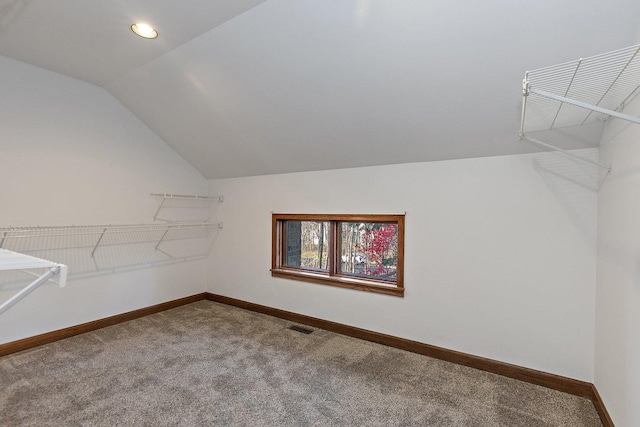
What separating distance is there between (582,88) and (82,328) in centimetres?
413

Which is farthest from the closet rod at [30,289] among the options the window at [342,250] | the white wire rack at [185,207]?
the white wire rack at [185,207]

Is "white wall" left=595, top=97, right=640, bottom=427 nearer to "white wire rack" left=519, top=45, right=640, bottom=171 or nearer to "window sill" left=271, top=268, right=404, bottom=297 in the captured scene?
"white wire rack" left=519, top=45, right=640, bottom=171

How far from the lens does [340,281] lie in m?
3.05

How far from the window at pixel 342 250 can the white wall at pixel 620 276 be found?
1.31 metres

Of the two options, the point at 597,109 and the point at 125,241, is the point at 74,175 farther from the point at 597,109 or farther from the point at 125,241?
the point at 597,109

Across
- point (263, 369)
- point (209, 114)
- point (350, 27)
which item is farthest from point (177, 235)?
point (350, 27)

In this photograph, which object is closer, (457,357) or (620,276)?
(620,276)

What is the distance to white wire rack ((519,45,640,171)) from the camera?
1.07 meters

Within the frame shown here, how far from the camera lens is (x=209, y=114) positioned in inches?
114

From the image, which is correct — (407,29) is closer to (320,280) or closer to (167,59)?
(167,59)

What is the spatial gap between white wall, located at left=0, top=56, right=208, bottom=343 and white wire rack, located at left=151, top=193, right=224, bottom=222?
0.11 m

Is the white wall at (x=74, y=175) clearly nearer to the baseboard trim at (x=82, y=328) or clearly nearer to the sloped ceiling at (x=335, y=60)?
the baseboard trim at (x=82, y=328)

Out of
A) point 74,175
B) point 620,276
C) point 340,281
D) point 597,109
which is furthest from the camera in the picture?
point 340,281

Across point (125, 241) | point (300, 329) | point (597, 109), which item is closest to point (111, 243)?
point (125, 241)
